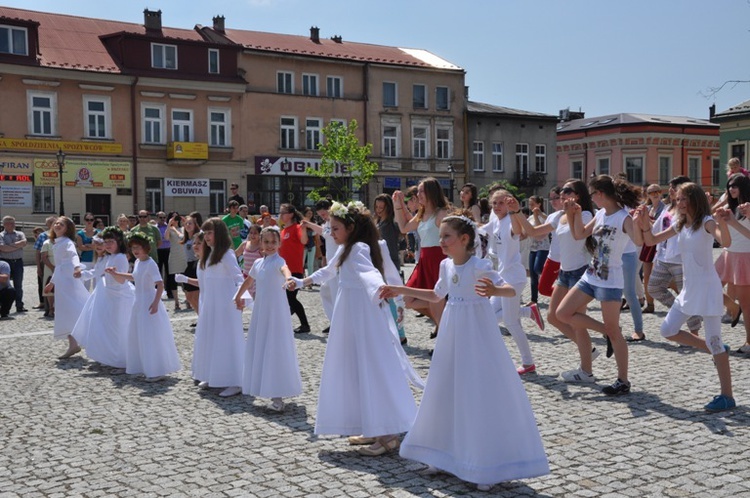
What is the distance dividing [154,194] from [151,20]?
8.88 meters

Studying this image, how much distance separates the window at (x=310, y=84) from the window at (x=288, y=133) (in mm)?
1767

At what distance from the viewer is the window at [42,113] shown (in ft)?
129

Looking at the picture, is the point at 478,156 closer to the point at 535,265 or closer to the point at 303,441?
the point at 535,265

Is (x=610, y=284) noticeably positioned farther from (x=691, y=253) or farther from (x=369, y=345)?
(x=369, y=345)

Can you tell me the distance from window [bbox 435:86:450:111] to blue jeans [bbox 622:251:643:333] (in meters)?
41.0

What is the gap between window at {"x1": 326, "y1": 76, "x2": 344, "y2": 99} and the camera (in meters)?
48.1

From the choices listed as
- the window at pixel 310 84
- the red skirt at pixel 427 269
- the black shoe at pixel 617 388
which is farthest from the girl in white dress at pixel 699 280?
the window at pixel 310 84

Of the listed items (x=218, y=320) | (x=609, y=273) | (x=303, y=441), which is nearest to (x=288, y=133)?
(x=218, y=320)

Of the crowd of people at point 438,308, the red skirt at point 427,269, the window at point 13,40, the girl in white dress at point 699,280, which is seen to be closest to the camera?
the crowd of people at point 438,308

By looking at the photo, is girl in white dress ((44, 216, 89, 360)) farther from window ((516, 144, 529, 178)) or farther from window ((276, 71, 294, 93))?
window ((516, 144, 529, 178))

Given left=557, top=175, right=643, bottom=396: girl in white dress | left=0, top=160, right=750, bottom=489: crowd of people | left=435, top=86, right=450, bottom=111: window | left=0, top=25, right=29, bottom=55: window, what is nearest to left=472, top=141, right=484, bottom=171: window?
left=435, top=86, right=450, bottom=111: window

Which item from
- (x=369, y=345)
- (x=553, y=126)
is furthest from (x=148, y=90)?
(x=369, y=345)

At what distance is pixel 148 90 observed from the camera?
4225 centimetres

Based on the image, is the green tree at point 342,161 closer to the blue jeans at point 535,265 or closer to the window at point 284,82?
the window at point 284,82
